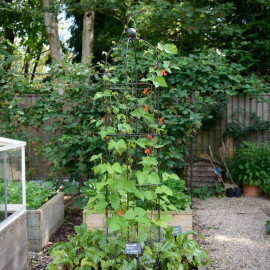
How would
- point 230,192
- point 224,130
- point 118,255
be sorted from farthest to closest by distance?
point 224,130 → point 230,192 → point 118,255

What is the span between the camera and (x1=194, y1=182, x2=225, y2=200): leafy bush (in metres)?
5.71

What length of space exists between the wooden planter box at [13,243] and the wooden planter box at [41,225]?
0.50m

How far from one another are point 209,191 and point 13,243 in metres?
3.99

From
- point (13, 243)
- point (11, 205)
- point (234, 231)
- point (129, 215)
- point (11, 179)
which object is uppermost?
point (11, 179)

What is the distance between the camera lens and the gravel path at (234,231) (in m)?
3.14

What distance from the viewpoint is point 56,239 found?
3637 millimetres

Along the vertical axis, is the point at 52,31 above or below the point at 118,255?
above

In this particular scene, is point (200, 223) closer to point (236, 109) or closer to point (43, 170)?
point (236, 109)

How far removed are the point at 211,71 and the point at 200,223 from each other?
7.14ft

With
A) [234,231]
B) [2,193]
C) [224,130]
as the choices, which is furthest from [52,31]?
[234,231]

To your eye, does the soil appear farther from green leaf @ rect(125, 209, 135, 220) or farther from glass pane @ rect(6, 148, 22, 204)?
green leaf @ rect(125, 209, 135, 220)

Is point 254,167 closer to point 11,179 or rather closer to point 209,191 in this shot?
point 209,191

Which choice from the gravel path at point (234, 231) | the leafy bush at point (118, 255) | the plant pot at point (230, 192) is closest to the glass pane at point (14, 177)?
the leafy bush at point (118, 255)

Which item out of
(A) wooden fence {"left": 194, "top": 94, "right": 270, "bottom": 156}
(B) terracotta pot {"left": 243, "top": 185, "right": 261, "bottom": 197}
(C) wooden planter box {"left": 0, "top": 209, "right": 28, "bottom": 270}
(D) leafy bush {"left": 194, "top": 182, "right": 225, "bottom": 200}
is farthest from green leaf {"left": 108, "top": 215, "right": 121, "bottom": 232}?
(A) wooden fence {"left": 194, "top": 94, "right": 270, "bottom": 156}
